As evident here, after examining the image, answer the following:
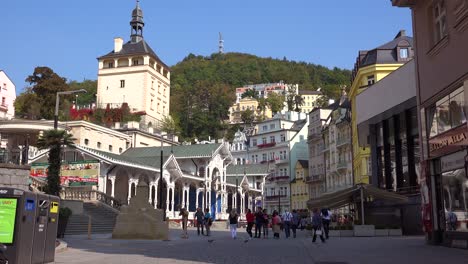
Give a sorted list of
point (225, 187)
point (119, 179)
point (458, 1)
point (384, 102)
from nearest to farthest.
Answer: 1. point (458, 1)
2. point (384, 102)
3. point (119, 179)
4. point (225, 187)

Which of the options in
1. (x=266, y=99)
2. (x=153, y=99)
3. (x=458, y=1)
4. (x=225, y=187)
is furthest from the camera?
(x=266, y=99)

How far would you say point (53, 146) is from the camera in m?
→ 28.8

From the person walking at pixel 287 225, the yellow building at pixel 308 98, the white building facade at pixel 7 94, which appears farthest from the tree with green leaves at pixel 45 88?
the yellow building at pixel 308 98

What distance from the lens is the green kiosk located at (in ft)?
35.2

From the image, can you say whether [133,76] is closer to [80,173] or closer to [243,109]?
[80,173]

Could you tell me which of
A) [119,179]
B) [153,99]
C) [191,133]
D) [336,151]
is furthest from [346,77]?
[119,179]

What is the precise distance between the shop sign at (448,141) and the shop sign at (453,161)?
0.21 m

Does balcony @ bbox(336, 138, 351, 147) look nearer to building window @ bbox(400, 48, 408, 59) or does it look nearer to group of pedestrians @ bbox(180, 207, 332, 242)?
building window @ bbox(400, 48, 408, 59)

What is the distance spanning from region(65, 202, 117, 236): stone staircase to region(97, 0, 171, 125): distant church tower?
57154 mm

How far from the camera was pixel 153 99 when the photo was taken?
334ft

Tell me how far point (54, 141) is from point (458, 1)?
20731 mm

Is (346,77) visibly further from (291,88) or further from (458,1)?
(458,1)

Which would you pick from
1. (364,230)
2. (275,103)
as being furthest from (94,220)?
(275,103)

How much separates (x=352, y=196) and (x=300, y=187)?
6094 centimetres
